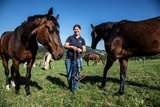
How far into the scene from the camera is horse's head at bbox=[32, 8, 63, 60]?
6.52 metres

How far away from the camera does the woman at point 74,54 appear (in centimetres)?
809

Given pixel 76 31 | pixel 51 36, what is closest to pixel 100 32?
pixel 76 31

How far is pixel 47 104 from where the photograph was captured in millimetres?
6277

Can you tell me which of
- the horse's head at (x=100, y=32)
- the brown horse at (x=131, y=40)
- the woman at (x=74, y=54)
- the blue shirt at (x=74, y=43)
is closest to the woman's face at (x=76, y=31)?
the woman at (x=74, y=54)

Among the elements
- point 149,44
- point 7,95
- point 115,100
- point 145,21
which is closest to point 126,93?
point 115,100

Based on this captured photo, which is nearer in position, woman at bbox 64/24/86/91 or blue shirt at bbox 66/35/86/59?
woman at bbox 64/24/86/91

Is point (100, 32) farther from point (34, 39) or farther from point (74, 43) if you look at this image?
point (34, 39)

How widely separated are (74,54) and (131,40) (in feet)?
6.42

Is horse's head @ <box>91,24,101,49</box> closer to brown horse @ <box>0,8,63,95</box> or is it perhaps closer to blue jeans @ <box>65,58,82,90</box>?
blue jeans @ <box>65,58,82,90</box>

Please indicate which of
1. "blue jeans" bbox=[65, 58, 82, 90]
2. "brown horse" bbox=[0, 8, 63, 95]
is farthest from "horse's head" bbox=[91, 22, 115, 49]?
"brown horse" bbox=[0, 8, 63, 95]

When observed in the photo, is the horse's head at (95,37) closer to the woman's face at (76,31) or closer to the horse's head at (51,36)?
the woman's face at (76,31)

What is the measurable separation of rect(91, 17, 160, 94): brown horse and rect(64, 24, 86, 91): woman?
3.20ft

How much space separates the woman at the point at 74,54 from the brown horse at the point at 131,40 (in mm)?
975

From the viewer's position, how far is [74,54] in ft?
26.4
